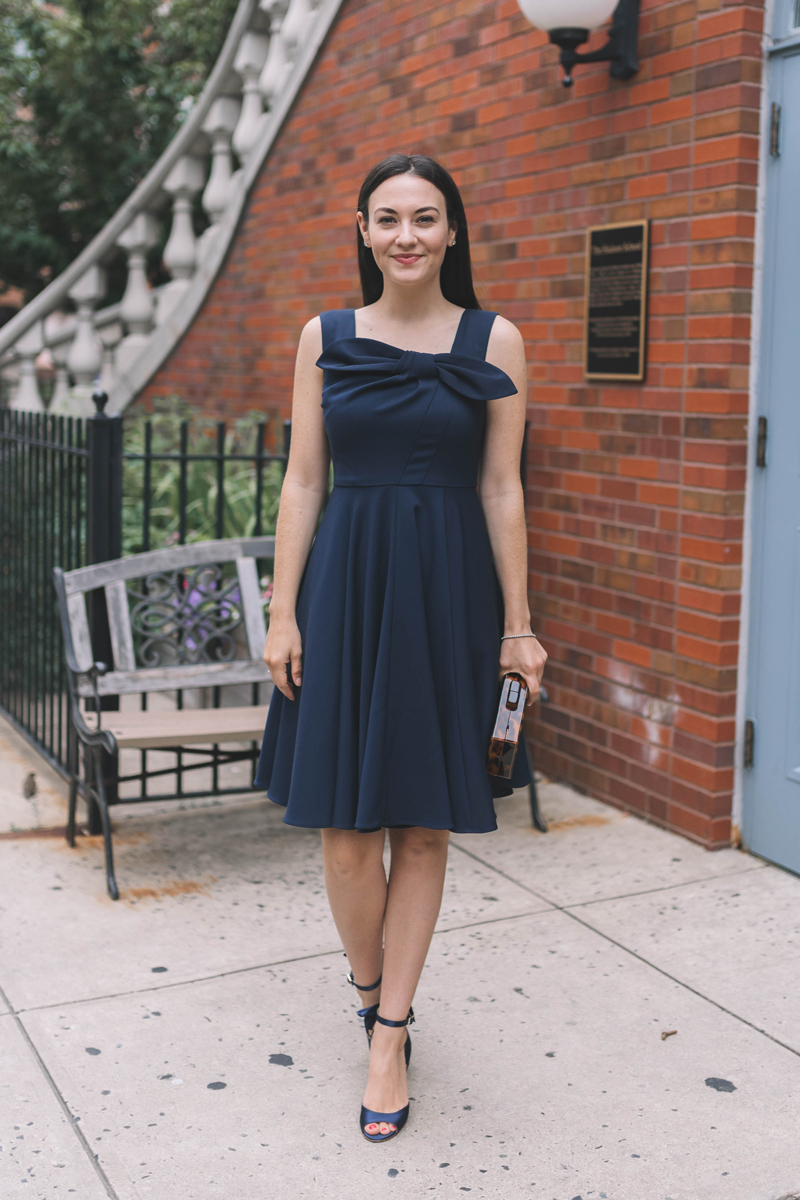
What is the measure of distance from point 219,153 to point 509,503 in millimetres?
5870

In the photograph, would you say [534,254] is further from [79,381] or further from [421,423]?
[79,381]

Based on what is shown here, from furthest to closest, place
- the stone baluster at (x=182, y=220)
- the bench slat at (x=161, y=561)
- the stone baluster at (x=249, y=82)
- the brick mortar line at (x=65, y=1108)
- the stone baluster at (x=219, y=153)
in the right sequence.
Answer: the stone baluster at (x=182, y=220)
the stone baluster at (x=219, y=153)
the stone baluster at (x=249, y=82)
the bench slat at (x=161, y=561)
the brick mortar line at (x=65, y=1108)

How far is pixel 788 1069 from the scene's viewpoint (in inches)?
111

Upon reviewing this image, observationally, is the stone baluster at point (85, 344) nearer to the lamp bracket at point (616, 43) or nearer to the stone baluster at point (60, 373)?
the stone baluster at point (60, 373)

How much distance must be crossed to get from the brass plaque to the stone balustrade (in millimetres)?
3451

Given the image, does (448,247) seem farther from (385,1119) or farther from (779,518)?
(385,1119)

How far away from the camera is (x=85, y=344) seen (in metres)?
7.98

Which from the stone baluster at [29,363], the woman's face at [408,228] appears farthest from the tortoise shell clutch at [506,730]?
the stone baluster at [29,363]

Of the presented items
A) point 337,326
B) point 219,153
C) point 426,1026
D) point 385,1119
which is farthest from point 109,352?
point 385,1119

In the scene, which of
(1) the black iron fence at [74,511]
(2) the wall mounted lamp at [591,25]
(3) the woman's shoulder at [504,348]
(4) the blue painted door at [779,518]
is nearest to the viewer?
(3) the woman's shoulder at [504,348]

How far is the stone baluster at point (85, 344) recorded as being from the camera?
7.92 meters

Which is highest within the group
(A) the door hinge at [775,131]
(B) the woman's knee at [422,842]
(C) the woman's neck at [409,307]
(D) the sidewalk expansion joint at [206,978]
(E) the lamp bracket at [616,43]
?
(E) the lamp bracket at [616,43]

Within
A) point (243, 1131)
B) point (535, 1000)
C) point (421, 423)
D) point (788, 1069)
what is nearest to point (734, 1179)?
point (788, 1069)

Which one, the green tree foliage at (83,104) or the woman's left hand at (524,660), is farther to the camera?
the green tree foliage at (83,104)
